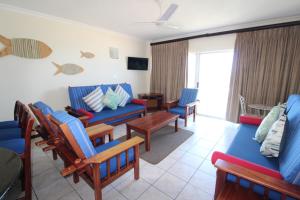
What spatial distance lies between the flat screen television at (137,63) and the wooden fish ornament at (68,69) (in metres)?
1.62

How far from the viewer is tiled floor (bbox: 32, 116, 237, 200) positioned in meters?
1.66

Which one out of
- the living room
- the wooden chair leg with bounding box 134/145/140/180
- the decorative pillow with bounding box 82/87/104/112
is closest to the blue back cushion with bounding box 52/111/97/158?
the living room

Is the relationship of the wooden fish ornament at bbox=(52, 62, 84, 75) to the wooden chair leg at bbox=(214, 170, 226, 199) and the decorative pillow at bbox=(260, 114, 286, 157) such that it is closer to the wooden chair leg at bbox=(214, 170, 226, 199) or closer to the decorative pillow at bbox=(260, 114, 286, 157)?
the wooden chair leg at bbox=(214, 170, 226, 199)

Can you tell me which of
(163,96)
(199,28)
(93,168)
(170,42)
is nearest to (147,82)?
(163,96)

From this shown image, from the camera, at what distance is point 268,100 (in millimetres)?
3285

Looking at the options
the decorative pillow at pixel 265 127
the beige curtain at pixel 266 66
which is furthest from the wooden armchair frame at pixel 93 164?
the beige curtain at pixel 266 66

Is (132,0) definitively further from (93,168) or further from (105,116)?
(93,168)

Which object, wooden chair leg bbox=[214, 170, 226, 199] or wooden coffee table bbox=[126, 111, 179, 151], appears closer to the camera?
wooden chair leg bbox=[214, 170, 226, 199]

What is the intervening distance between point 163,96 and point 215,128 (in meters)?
2.12

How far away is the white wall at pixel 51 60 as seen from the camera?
106 inches

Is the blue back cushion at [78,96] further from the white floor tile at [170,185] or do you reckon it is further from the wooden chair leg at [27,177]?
the white floor tile at [170,185]

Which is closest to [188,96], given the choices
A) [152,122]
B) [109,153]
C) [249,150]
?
[152,122]

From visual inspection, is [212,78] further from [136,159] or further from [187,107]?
[136,159]

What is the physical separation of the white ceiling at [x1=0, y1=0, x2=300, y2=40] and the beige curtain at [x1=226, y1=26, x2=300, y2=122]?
395 mm
